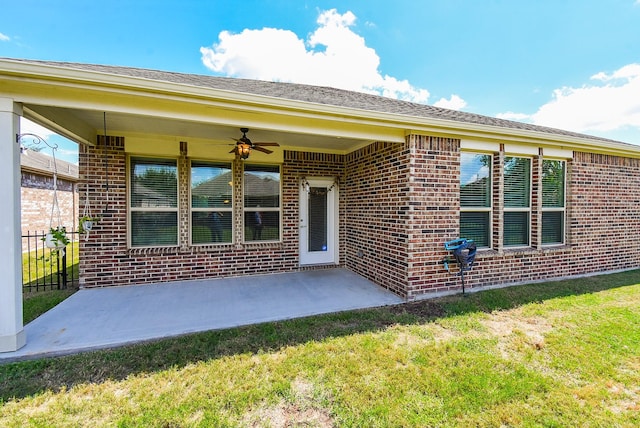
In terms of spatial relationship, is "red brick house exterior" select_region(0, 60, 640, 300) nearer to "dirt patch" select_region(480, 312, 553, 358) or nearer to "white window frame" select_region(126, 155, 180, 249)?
"white window frame" select_region(126, 155, 180, 249)

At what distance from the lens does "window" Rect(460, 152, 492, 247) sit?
16.6ft

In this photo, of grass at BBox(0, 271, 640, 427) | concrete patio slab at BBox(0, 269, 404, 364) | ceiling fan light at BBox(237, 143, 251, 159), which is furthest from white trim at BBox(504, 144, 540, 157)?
ceiling fan light at BBox(237, 143, 251, 159)

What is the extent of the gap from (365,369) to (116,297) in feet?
14.1

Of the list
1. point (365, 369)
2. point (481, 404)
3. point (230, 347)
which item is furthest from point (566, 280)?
point (230, 347)

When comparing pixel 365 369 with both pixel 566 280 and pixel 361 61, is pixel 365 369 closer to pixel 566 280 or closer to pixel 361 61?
pixel 566 280

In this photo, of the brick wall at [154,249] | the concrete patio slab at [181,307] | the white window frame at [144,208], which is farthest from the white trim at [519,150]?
the white window frame at [144,208]

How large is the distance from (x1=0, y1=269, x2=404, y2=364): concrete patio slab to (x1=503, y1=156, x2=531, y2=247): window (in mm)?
2847

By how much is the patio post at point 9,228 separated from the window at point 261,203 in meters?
3.47

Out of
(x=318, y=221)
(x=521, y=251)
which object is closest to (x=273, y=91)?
(x=318, y=221)

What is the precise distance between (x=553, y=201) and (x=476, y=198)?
78.6 inches

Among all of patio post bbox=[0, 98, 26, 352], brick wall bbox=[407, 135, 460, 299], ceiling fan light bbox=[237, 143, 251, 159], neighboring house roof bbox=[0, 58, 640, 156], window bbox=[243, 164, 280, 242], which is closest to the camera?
patio post bbox=[0, 98, 26, 352]

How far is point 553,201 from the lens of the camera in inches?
223

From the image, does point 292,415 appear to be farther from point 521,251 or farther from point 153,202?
point 521,251

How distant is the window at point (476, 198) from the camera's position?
5.05 meters
